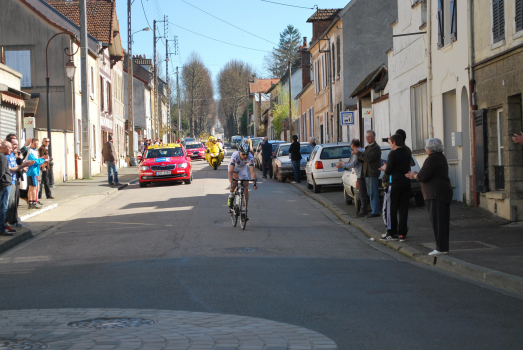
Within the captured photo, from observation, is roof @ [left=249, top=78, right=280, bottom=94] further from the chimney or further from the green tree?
the chimney

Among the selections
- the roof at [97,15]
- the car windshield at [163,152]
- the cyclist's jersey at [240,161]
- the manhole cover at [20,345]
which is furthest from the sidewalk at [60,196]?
the roof at [97,15]

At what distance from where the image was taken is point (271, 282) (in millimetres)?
7805

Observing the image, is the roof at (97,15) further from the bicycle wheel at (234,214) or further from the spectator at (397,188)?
the spectator at (397,188)

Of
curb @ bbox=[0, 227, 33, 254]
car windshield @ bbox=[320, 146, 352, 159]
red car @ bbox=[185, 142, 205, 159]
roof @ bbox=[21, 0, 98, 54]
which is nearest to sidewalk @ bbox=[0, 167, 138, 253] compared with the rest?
curb @ bbox=[0, 227, 33, 254]

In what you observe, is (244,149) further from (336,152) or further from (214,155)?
(214,155)

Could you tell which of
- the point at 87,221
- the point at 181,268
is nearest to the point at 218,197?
the point at 87,221

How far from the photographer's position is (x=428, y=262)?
31.0ft

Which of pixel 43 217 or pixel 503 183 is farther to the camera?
pixel 43 217

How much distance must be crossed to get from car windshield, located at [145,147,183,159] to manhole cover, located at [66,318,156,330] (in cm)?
2147

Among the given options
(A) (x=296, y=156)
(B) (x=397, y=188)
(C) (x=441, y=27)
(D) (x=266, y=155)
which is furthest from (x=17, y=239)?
(D) (x=266, y=155)

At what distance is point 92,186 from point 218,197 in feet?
23.1

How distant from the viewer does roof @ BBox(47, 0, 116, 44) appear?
3854cm

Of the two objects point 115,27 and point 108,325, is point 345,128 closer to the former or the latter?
point 115,27

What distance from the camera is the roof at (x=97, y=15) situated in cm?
3854
